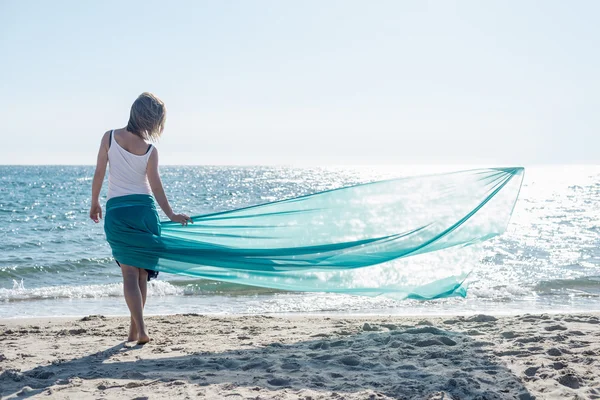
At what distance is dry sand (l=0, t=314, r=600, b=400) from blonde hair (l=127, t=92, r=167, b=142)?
1574mm

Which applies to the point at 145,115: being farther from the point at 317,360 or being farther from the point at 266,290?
the point at 266,290

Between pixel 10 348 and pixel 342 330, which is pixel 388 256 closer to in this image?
pixel 342 330

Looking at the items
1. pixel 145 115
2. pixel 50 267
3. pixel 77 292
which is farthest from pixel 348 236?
pixel 50 267

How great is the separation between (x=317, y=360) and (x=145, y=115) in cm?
206

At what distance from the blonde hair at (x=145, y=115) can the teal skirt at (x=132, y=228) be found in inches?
18.1

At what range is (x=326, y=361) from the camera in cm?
399

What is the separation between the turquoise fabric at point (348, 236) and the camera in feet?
15.2

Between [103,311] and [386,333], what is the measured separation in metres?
4.08

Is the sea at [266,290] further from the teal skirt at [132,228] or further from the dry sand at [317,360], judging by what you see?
the teal skirt at [132,228]

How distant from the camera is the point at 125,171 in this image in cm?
415

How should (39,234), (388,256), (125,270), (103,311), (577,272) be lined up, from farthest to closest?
(39,234), (577,272), (103,311), (388,256), (125,270)

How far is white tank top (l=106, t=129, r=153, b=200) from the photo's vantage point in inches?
162

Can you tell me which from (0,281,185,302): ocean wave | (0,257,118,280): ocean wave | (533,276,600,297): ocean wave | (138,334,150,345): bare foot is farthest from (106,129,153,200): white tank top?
(0,257,118,280): ocean wave

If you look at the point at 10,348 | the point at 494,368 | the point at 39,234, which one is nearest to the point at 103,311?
the point at 10,348
